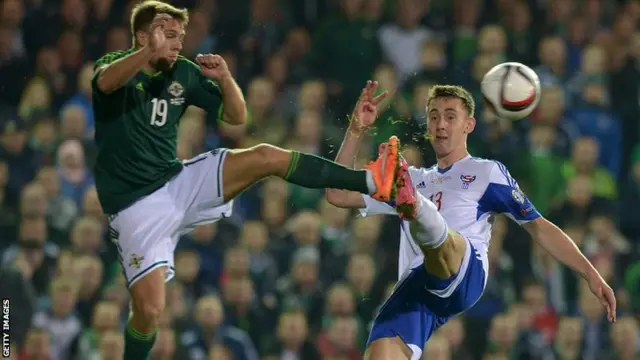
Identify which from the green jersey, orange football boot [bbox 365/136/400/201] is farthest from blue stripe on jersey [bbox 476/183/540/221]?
the green jersey

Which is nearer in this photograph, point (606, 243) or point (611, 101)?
point (606, 243)

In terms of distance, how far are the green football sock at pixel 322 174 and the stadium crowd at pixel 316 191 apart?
2362 mm

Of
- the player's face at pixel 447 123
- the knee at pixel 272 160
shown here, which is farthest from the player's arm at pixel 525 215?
the knee at pixel 272 160

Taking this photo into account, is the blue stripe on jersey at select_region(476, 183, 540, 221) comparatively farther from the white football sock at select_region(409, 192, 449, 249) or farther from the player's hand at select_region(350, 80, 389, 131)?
the player's hand at select_region(350, 80, 389, 131)

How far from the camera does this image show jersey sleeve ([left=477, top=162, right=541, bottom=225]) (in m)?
6.66

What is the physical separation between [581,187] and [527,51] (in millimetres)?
1570

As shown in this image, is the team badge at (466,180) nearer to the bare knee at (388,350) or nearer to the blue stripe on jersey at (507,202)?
the blue stripe on jersey at (507,202)

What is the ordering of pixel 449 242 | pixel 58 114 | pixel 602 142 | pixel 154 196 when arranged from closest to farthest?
pixel 449 242 → pixel 154 196 → pixel 58 114 → pixel 602 142

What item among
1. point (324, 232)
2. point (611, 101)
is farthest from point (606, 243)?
point (324, 232)

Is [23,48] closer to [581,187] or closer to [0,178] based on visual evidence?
[0,178]

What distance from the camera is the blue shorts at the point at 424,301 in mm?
6426

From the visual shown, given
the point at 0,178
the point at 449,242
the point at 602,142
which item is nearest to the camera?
the point at 449,242

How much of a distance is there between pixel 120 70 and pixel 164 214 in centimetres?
85

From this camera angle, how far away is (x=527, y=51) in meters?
11.6
